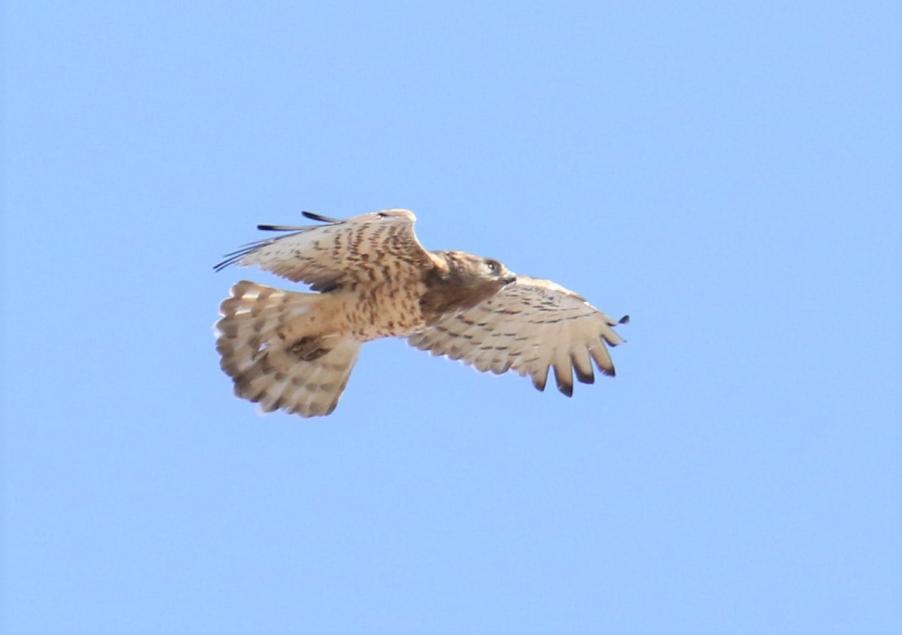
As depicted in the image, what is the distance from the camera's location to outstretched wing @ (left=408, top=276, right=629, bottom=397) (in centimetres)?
1174

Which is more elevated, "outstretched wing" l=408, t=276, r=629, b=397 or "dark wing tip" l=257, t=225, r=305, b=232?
"outstretched wing" l=408, t=276, r=629, b=397

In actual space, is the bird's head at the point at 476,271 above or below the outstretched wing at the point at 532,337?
below

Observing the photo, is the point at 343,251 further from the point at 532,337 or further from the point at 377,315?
the point at 532,337

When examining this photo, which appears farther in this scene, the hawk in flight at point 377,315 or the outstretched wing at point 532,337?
the outstretched wing at point 532,337

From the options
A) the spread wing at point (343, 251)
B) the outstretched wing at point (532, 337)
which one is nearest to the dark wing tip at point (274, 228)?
the spread wing at point (343, 251)

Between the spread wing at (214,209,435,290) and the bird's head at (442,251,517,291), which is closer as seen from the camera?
the spread wing at (214,209,435,290)

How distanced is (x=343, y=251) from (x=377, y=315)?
50cm

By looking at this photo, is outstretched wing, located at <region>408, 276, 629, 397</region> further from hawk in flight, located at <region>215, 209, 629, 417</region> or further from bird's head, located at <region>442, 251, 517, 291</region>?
bird's head, located at <region>442, 251, 517, 291</region>

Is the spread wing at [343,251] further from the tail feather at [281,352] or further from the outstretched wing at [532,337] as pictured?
the outstretched wing at [532,337]

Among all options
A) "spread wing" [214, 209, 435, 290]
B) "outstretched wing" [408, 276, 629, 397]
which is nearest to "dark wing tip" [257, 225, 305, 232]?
"spread wing" [214, 209, 435, 290]

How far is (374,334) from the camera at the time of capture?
11.0m

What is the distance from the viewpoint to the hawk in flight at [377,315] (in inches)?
412

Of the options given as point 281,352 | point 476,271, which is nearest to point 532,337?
point 476,271

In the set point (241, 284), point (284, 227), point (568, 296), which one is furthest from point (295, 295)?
point (568, 296)
